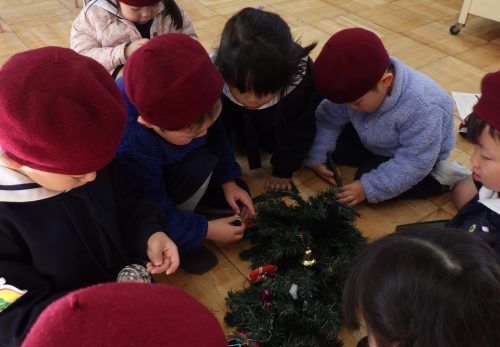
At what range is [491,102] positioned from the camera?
0.86 metres

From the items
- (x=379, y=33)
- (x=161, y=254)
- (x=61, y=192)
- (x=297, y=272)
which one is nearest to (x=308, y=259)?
(x=297, y=272)

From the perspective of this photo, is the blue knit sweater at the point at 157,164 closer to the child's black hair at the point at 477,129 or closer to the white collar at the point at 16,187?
the white collar at the point at 16,187

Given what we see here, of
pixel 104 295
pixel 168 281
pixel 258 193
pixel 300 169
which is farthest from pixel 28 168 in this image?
pixel 300 169

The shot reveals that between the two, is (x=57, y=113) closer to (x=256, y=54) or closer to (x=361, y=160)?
(x=256, y=54)

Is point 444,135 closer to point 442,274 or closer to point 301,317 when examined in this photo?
point 301,317

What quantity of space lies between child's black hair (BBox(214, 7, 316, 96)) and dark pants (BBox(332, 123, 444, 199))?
0.43m

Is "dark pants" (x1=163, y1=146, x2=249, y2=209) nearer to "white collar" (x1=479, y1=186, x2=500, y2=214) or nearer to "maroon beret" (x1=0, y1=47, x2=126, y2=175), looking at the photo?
"maroon beret" (x1=0, y1=47, x2=126, y2=175)

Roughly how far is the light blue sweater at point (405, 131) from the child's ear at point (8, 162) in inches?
34.5

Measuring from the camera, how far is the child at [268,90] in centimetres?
98

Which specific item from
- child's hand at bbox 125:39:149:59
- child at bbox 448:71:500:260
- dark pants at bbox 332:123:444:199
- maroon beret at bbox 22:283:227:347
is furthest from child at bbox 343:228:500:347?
child's hand at bbox 125:39:149:59

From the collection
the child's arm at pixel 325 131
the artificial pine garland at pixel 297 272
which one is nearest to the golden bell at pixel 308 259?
the artificial pine garland at pixel 297 272

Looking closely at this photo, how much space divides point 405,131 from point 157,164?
647mm

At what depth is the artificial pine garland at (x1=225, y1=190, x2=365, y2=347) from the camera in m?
0.89

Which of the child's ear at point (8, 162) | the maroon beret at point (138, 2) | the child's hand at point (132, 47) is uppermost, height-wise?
the maroon beret at point (138, 2)
